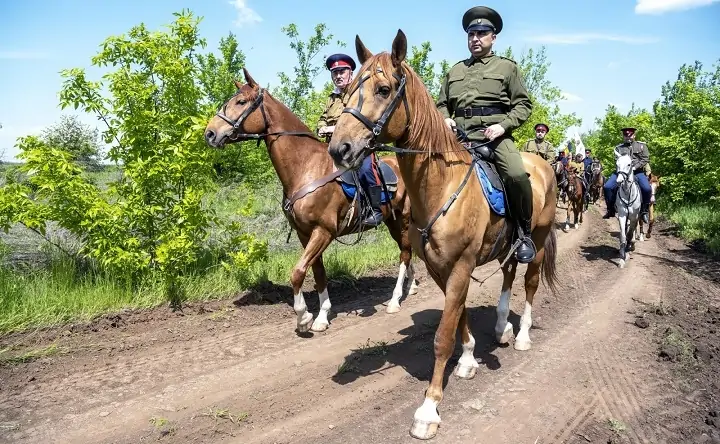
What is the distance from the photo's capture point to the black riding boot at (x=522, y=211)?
4316 millimetres

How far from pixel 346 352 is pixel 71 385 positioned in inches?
106

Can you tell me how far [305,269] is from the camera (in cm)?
559

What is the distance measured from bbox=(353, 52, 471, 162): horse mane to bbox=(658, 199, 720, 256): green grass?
34.1 ft

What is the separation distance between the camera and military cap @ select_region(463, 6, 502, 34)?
14.1ft

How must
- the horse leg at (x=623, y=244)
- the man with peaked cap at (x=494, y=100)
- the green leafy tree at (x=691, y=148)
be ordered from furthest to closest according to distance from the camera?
the green leafy tree at (x=691, y=148) → the horse leg at (x=623, y=244) → the man with peaked cap at (x=494, y=100)

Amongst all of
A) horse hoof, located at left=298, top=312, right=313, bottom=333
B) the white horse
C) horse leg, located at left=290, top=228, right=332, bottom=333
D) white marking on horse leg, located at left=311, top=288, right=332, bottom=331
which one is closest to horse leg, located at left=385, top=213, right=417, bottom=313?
white marking on horse leg, located at left=311, top=288, right=332, bottom=331

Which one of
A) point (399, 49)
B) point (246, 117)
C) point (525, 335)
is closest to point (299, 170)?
point (246, 117)

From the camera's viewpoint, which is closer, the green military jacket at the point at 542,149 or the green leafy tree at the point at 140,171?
the green leafy tree at the point at 140,171

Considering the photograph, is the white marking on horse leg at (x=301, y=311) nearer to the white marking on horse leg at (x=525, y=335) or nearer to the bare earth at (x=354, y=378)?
the bare earth at (x=354, y=378)

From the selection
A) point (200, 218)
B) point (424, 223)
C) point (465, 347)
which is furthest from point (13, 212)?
point (465, 347)

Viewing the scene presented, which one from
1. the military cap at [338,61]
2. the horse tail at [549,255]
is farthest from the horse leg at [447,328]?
the military cap at [338,61]

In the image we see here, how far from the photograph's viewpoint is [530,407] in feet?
13.0

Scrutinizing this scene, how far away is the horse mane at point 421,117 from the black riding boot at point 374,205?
8.72 ft

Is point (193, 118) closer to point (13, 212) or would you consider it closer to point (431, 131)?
point (13, 212)
